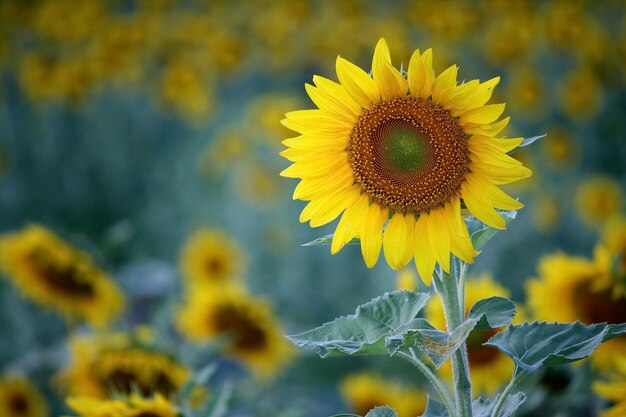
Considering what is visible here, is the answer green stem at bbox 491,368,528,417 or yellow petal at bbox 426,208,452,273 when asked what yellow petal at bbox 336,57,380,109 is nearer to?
yellow petal at bbox 426,208,452,273

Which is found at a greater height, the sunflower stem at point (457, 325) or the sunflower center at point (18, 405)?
the sunflower center at point (18, 405)

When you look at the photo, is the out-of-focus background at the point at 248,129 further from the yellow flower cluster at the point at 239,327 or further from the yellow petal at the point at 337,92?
the yellow petal at the point at 337,92

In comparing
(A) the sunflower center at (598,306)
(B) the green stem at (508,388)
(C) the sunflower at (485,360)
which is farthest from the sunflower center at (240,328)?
(B) the green stem at (508,388)

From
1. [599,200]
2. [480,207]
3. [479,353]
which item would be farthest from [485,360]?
[599,200]

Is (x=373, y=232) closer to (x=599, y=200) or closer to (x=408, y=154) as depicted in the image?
(x=408, y=154)

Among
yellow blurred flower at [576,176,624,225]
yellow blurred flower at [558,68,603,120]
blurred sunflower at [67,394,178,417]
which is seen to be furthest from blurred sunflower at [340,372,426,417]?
yellow blurred flower at [558,68,603,120]

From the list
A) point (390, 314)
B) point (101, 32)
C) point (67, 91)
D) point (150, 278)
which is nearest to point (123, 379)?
point (390, 314)
